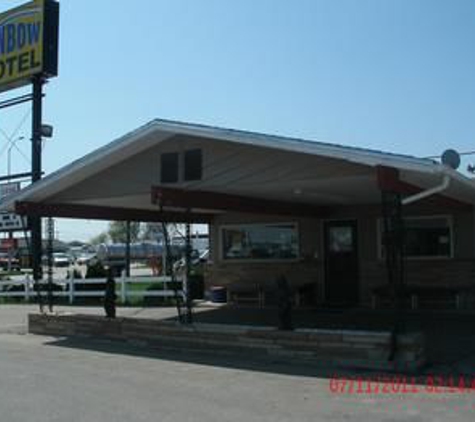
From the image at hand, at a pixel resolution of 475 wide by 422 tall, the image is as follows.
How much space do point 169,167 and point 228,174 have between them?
144 cm

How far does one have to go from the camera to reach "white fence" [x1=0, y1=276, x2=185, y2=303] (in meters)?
22.5

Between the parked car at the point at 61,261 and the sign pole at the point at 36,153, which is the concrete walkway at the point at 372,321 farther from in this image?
the parked car at the point at 61,261

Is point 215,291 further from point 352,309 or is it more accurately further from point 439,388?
point 439,388

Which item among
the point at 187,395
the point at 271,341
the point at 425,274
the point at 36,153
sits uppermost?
the point at 36,153

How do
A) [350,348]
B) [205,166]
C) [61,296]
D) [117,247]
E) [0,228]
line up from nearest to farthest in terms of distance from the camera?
1. [350,348]
2. [205,166]
3. [61,296]
4. [0,228]
5. [117,247]

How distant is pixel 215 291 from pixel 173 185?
7.61 meters

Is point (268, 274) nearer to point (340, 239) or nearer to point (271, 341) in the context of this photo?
point (340, 239)

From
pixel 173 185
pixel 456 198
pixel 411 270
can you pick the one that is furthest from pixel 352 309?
pixel 173 185

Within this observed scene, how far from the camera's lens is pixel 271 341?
12.3m

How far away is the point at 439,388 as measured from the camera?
948 cm

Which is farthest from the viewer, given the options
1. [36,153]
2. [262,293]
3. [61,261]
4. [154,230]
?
[61,261]

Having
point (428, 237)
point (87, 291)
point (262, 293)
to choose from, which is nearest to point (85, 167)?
point (262, 293)

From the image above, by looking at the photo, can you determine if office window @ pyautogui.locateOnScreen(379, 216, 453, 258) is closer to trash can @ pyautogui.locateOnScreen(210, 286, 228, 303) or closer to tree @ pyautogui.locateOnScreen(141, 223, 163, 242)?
trash can @ pyautogui.locateOnScreen(210, 286, 228, 303)

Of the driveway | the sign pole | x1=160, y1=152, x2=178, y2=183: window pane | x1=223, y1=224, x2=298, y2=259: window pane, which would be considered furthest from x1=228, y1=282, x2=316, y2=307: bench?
the sign pole
